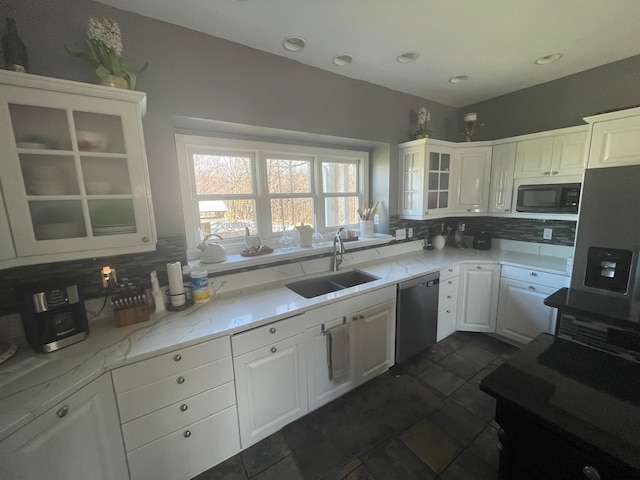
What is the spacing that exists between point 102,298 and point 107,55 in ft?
4.24

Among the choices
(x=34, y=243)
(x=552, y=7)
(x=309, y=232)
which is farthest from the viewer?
(x=309, y=232)

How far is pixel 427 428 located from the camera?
169cm

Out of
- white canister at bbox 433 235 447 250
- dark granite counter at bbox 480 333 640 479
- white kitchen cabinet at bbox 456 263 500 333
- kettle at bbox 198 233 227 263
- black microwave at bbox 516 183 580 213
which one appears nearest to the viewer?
dark granite counter at bbox 480 333 640 479

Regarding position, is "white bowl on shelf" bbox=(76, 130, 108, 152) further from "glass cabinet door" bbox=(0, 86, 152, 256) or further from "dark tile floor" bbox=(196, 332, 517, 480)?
"dark tile floor" bbox=(196, 332, 517, 480)

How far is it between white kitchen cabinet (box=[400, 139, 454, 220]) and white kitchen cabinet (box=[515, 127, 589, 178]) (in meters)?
0.65

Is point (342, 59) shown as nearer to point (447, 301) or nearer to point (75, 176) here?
point (75, 176)

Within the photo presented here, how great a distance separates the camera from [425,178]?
2629 mm

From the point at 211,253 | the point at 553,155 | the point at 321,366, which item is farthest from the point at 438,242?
the point at 211,253

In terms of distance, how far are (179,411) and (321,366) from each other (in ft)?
2.89

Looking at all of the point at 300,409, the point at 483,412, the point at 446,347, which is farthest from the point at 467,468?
the point at 446,347

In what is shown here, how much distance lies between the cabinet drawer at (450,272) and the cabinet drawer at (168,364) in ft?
6.62

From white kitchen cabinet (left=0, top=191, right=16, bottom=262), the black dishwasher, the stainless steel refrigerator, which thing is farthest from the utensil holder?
white kitchen cabinet (left=0, top=191, right=16, bottom=262)

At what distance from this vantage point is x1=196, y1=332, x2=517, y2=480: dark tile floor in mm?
1441

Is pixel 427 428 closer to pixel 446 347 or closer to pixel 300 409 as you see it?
pixel 300 409
